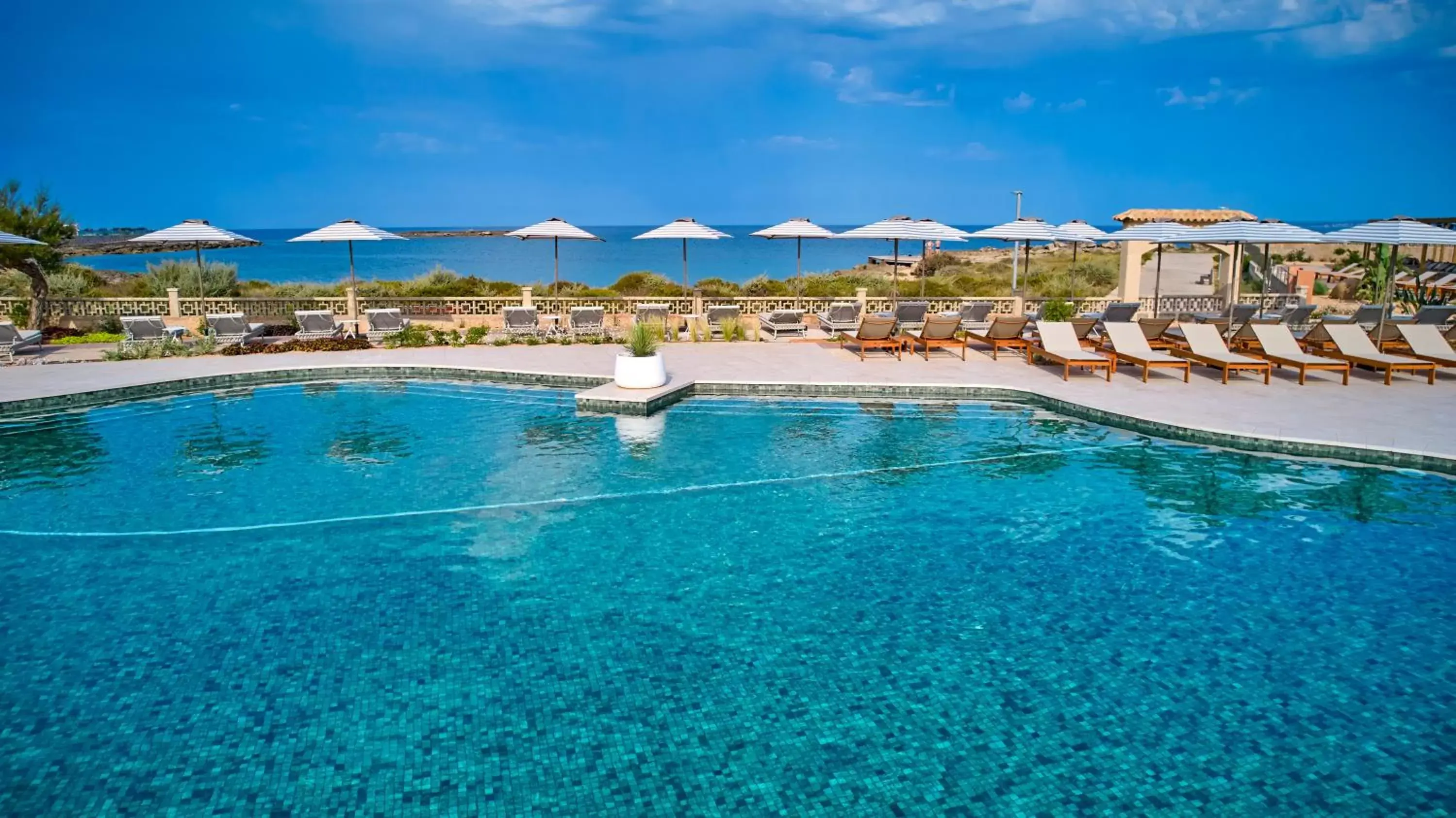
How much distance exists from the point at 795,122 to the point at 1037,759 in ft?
290

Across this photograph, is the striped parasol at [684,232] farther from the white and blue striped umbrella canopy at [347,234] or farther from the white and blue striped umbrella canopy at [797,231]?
the white and blue striped umbrella canopy at [347,234]

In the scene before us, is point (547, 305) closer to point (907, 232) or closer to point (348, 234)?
point (348, 234)

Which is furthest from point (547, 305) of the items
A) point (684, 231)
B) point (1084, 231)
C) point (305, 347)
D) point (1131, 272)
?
point (1131, 272)

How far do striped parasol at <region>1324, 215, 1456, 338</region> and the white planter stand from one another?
1006 cm

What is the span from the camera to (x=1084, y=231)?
1742 centimetres

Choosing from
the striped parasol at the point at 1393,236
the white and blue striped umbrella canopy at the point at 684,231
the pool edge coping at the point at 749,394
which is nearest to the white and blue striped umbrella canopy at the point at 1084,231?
the striped parasol at the point at 1393,236

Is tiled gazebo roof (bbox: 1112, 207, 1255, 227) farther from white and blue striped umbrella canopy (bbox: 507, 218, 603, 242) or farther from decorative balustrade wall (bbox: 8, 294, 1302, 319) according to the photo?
white and blue striped umbrella canopy (bbox: 507, 218, 603, 242)

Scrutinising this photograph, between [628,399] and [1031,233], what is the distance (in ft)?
29.8


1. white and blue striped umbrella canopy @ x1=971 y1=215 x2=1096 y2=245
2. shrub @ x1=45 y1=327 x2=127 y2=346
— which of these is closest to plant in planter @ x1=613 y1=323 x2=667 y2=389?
white and blue striped umbrella canopy @ x1=971 y1=215 x2=1096 y2=245

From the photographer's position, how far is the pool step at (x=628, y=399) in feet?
36.0

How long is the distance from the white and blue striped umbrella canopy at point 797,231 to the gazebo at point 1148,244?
28.3 ft

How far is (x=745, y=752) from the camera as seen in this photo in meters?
4.15

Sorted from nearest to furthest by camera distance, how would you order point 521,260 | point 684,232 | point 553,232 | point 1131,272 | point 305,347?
1. point 305,347
2. point 684,232
3. point 553,232
4. point 1131,272
5. point 521,260

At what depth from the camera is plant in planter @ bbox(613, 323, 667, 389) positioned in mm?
11508
